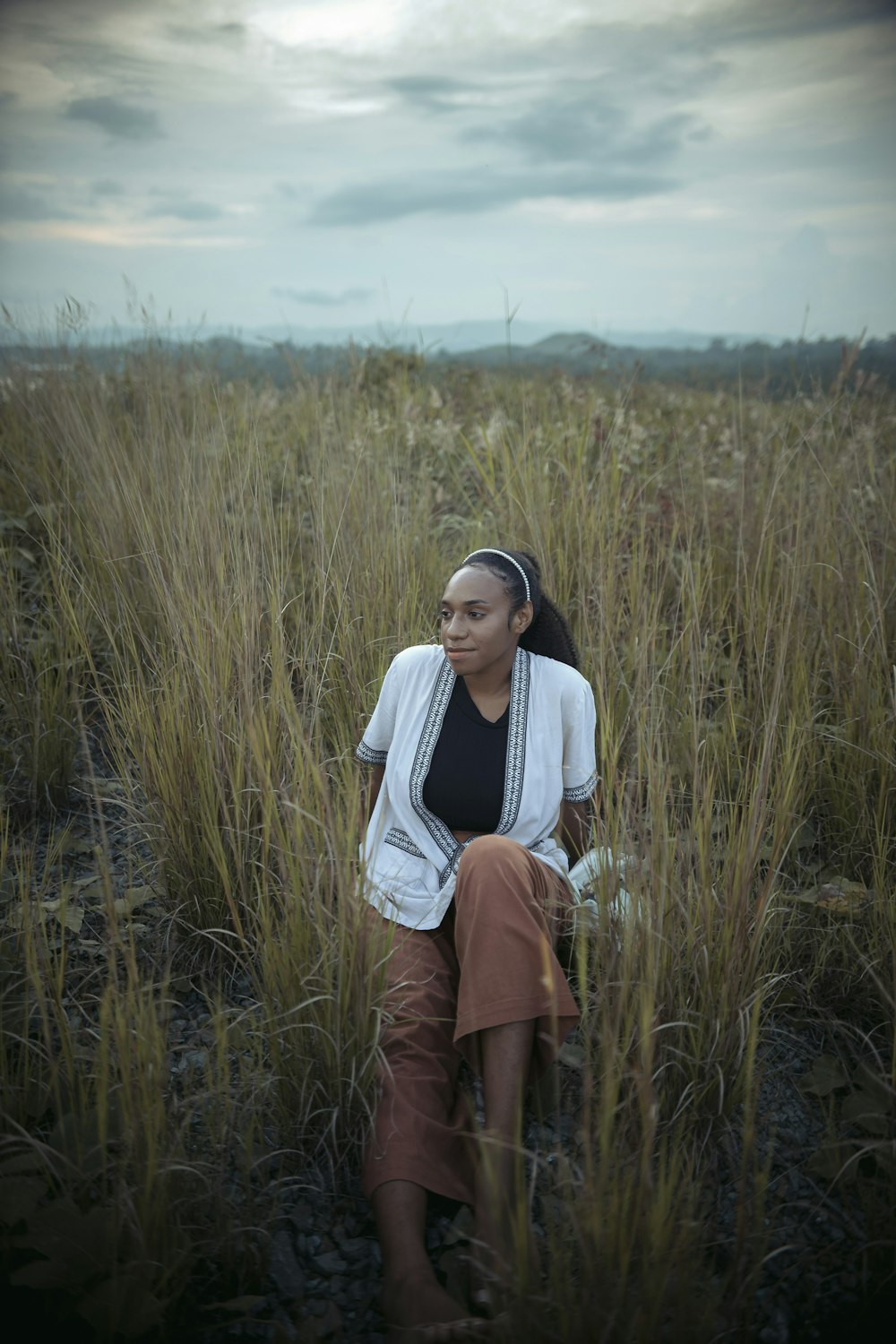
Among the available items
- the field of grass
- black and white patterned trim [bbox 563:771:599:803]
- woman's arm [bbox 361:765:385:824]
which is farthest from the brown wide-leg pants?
woman's arm [bbox 361:765:385:824]

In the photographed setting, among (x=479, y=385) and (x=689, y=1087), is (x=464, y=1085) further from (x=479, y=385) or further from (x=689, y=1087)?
(x=479, y=385)

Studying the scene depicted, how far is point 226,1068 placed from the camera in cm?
186

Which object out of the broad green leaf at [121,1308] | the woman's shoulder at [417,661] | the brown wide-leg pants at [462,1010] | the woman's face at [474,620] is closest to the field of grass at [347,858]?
the broad green leaf at [121,1308]

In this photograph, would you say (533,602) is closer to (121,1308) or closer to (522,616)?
(522,616)

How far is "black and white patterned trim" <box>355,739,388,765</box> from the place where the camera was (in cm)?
277

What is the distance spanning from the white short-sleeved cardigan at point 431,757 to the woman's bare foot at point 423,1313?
0.92m

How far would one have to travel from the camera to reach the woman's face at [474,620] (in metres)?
2.55

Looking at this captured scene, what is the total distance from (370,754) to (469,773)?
34cm

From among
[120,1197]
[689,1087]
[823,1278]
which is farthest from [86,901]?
[823,1278]

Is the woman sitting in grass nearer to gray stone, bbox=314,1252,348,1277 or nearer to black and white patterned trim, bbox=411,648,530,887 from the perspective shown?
black and white patterned trim, bbox=411,648,530,887

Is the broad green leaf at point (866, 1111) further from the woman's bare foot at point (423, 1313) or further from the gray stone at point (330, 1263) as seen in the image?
the gray stone at point (330, 1263)

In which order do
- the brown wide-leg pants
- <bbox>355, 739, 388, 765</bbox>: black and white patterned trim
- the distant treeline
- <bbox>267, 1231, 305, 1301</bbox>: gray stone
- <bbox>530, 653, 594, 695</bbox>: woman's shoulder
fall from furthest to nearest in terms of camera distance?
the distant treeline → <bbox>355, 739, 388, 765</bbox>: black and white patterned trim → <bbox>530, 653, 594, 695</bbox>: woman's shoulder → the brown wide-leg pants → <bbox>267, 1231, 305, 1301</bbox>: gray stone

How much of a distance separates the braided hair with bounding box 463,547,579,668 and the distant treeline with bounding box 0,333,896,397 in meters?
1.66

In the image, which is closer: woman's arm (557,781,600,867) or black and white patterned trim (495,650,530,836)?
black and white patterned trim (495,650,530,836)
